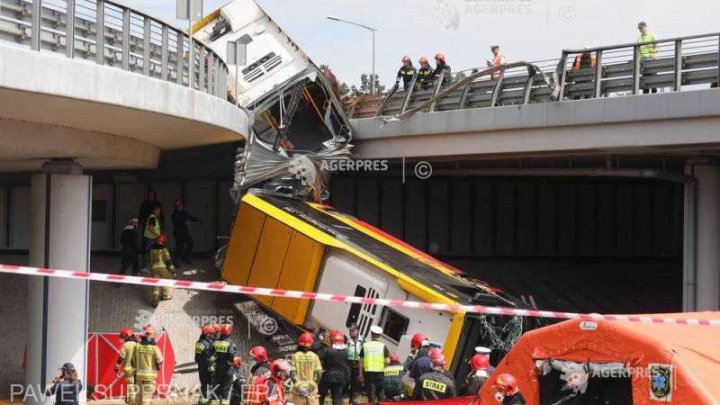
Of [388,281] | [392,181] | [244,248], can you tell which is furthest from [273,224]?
[392,181]

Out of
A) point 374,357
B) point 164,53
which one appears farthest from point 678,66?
point 164,53

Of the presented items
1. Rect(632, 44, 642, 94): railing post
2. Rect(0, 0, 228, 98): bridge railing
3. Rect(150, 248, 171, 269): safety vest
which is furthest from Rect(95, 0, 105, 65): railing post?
Rect(632, 44, 642, 94): railing post

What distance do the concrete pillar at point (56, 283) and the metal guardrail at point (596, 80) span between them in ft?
28.8

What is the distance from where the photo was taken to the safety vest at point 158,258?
810 inches

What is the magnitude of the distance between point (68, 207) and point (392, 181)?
41.5 ft

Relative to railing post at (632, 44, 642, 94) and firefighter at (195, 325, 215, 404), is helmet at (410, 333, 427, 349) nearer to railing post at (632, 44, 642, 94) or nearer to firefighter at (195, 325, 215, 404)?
firefighter at (195, 325, 215, 404)

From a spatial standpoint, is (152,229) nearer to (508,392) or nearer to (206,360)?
(206,360)

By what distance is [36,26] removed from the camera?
12023mm

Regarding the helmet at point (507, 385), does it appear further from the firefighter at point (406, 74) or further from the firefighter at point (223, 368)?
the firefighter at point (406, 74)

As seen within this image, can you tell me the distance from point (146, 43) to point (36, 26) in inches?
107

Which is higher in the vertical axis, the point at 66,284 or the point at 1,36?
the point at 1,36

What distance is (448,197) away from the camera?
93.7ft

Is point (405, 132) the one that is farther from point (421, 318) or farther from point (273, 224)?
point (421, 318)

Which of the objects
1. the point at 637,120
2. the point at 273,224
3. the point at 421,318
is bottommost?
the point at 421,318
